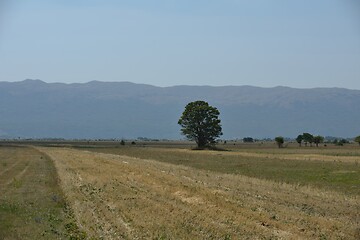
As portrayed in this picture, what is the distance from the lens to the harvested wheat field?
59.9ft

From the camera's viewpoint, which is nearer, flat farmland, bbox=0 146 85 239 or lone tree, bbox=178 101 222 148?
flat farmland, bbox=0 146 85 239

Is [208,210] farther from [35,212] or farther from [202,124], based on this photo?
[202,124]

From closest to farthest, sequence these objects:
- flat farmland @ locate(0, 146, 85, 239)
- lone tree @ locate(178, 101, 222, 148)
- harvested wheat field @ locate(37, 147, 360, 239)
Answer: harvested wheat field @ locate(37, 147, 360, 239) → flat farmland @ locate(0, 146, 85, 239) → lone tree @ locate(178, 101, 222, 148)

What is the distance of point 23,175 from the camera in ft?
138

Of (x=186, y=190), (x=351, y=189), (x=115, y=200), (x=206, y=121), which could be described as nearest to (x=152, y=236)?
(x=115, y=200)

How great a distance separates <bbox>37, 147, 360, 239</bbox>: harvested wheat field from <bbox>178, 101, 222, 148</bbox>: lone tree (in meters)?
81.7

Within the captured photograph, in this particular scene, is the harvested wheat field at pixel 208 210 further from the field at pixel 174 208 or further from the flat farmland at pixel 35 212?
the flat farmland at pixel 35 212

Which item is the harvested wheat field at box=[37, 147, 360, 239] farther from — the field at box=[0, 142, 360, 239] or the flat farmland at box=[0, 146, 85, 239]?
the flat farmland at box=[0, 146, 85, 239]

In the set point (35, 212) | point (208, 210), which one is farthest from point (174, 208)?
point (35, 212)

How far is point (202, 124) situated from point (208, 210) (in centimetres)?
9507

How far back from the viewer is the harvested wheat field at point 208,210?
18250 mm

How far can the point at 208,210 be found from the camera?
74.3ft

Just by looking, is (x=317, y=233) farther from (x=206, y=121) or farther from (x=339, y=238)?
(x=206, y=121)

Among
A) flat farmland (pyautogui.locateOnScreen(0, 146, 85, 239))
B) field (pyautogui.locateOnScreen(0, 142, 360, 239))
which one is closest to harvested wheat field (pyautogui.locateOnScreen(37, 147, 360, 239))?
field (pyautogui.locateOnScreen(0, 142, 360, 239))
